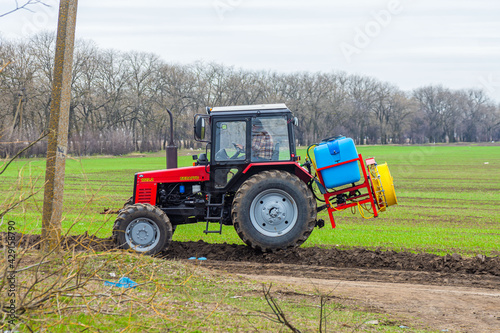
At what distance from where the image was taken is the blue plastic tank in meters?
8.11

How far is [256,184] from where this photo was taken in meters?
8.03

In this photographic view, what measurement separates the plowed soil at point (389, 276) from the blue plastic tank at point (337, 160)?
50.8 inches

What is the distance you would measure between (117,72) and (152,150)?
11.2 metres

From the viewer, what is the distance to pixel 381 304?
19.2 feet

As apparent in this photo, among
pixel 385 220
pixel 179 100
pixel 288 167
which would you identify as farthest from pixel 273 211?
pixel 179 100

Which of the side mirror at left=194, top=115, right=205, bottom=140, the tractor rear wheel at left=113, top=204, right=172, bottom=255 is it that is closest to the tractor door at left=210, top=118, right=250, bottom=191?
the side mirror at left=194, top=115, right=205, bottom=140

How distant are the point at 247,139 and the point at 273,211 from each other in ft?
4.30

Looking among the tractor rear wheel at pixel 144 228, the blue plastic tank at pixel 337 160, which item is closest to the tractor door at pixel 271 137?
the blue plastic tank at pixel 337 160

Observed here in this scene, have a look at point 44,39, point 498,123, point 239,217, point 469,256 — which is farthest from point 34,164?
point 498,123

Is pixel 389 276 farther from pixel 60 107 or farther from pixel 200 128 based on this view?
pixel 60 107

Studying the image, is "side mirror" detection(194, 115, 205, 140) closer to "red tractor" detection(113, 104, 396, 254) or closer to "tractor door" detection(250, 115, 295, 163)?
"red tractor" detection(113, 104, 396, 254)

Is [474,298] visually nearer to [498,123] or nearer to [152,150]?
[152,150]

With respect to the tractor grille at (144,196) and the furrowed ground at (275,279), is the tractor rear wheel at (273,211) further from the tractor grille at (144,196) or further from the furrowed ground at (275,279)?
the tractor grille at (144,196)

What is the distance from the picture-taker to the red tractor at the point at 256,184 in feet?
26.4
